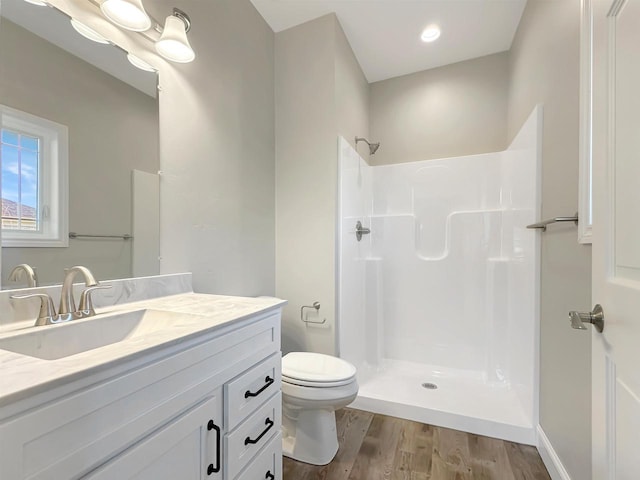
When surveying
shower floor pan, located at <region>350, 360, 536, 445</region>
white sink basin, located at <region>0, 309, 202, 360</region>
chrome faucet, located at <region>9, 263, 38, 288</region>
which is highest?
chrome faucet, located at <region>9, 263, 38, 288</region>

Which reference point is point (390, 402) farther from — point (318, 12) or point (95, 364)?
point (318, 12)

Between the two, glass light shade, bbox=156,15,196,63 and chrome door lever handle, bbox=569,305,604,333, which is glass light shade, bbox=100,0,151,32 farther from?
chrome door lever handle, bbox=569,305,604,333

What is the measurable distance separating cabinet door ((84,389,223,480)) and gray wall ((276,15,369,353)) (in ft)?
3.81

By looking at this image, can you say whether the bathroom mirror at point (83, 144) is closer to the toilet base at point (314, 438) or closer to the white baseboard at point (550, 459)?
the toilet base at point (314, 438)

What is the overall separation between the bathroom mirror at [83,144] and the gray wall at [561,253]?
5.78ft

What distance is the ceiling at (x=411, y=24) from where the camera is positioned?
1838 millimetres

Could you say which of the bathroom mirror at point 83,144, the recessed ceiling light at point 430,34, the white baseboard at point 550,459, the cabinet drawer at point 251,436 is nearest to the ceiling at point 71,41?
the bathroom mirror at point 83,144

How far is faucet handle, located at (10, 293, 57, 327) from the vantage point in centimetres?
81

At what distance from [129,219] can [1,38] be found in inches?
24.4

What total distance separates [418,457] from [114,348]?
5.22ft

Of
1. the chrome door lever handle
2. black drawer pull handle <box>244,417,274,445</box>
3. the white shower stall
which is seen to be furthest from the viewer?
the white shower stall

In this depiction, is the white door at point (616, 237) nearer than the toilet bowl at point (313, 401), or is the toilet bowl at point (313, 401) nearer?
the white door at point (616, 237)

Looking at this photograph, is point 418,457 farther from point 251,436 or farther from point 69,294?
point 69,294

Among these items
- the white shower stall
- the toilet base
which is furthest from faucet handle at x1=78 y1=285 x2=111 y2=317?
the white shower stall
